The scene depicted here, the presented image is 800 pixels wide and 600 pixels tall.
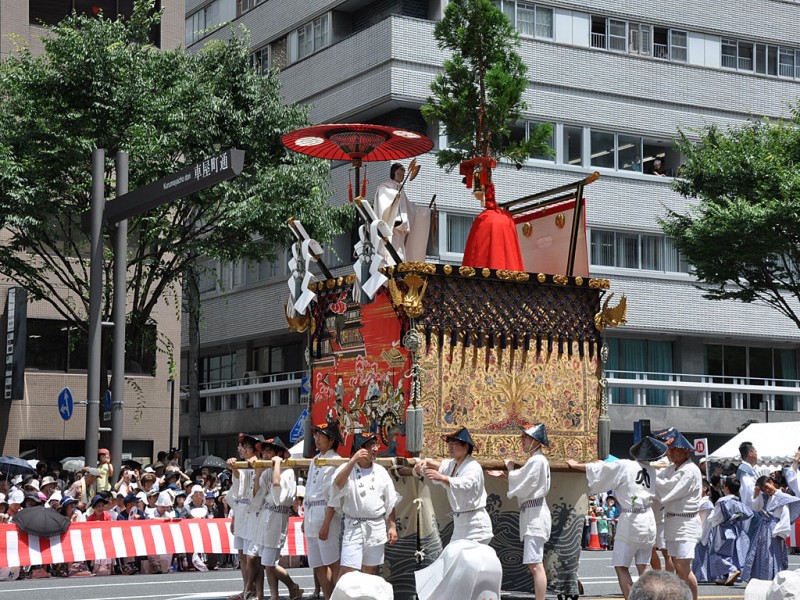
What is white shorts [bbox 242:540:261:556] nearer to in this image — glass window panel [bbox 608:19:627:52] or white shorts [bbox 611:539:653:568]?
white shorts [bbox 611:539:653:568]

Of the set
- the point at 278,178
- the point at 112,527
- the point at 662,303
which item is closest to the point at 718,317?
the point at 662,303

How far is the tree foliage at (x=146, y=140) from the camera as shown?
23.8 meters

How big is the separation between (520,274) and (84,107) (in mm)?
13444

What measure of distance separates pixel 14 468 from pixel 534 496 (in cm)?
1492

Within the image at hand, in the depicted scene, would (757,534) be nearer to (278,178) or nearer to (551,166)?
(278,178)

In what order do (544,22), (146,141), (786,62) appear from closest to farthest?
(146,141)
(544,22)
(786,62)

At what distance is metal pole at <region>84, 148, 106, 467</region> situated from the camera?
59.6 feet

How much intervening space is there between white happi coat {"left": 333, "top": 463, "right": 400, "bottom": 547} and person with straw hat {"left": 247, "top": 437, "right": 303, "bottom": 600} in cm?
149

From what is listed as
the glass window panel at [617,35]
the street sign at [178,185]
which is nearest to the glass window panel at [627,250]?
the glass window panel at [617,35]

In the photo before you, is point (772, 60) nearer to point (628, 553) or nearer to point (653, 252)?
point (653, 252)

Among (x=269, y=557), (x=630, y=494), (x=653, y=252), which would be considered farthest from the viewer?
(x=653, y=252)

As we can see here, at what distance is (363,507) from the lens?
464 inches

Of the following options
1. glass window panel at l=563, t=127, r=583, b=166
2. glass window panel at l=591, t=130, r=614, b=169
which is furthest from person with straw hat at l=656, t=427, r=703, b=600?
glass window panel at l=591, t=130, r=614, b=169

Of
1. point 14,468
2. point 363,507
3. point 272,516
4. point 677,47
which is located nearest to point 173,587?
point 272,516
